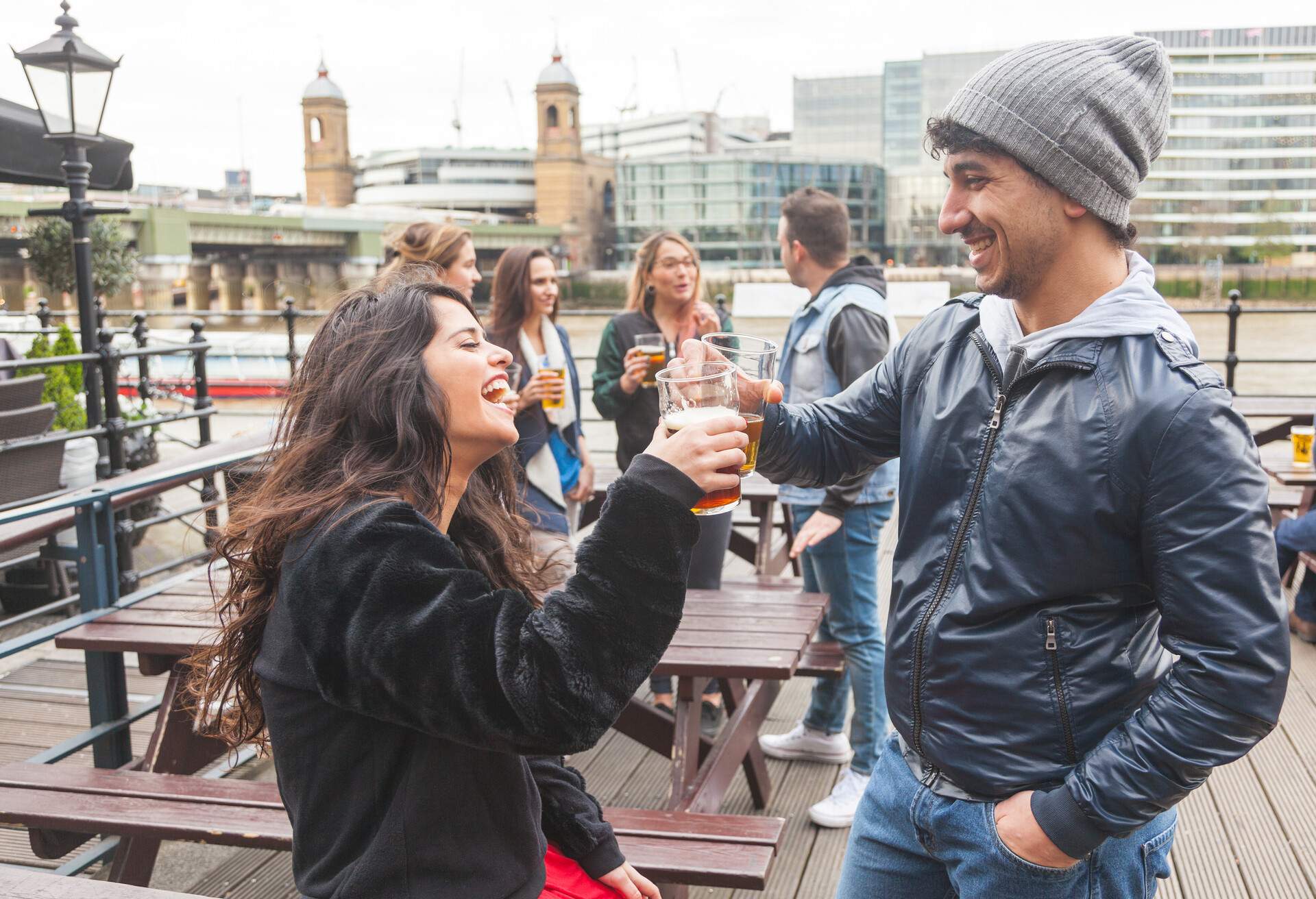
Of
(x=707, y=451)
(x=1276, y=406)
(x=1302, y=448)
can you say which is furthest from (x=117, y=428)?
(x=1276, y=406)

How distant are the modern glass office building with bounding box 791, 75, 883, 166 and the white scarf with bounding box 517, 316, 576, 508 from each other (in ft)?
377

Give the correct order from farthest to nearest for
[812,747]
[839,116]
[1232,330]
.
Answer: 1. [839,116]
2. [1232,330]
3. [812,747]

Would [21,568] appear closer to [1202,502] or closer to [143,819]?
[143,819]

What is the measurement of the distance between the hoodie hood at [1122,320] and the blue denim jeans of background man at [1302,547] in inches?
138

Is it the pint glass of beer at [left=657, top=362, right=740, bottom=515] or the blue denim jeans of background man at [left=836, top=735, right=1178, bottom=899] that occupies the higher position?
the pint glass of beer at [left=657, top=362, right=740, bottom=515]

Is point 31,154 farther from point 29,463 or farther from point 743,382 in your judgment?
point 743,382

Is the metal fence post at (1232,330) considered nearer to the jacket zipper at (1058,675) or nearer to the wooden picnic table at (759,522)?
the wooden picnic table at (759,522)

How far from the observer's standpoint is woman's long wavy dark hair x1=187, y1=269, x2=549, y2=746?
1358 millimetres

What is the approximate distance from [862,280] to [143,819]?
2.42 meters

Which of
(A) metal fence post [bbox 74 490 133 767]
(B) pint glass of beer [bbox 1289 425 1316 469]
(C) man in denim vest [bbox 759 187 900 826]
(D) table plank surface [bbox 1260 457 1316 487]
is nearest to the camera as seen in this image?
(A) metal fence post [bbox 74 490 133 767]

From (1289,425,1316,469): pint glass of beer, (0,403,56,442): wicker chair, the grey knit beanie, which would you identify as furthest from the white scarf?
(1289,425,1316,469): pint glass of beer

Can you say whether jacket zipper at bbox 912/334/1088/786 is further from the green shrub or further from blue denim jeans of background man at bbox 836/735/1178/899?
→ the green shrub

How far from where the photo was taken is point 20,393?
537 cm

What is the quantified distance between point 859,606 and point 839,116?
395 ft
